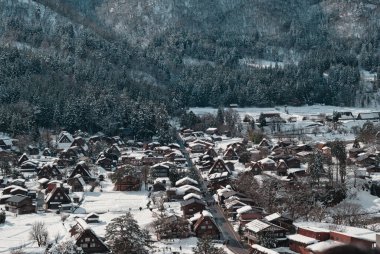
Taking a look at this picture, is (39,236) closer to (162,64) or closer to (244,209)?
(244,209)

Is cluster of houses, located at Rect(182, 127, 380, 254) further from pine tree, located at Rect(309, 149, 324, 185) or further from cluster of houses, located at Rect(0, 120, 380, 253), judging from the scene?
pine tree, located at Rect(309, 149, 324, 185)

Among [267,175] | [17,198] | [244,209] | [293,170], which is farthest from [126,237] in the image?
[293,170]

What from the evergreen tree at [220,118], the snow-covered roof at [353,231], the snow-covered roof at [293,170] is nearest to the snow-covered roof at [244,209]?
the snow-covered roof at [353,231]

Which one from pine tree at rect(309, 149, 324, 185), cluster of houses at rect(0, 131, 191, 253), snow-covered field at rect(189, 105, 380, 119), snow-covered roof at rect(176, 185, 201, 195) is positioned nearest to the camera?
cluster of houses at rect(0, 131, 191, 253)

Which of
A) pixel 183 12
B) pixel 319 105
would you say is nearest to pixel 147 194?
pixel 319 105

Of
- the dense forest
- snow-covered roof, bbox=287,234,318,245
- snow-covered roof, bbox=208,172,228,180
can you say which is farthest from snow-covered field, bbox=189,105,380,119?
snow-covered roof, bbox=287,234,318,245

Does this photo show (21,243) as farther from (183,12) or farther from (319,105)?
(183,12)

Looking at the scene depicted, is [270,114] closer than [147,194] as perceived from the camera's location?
No
